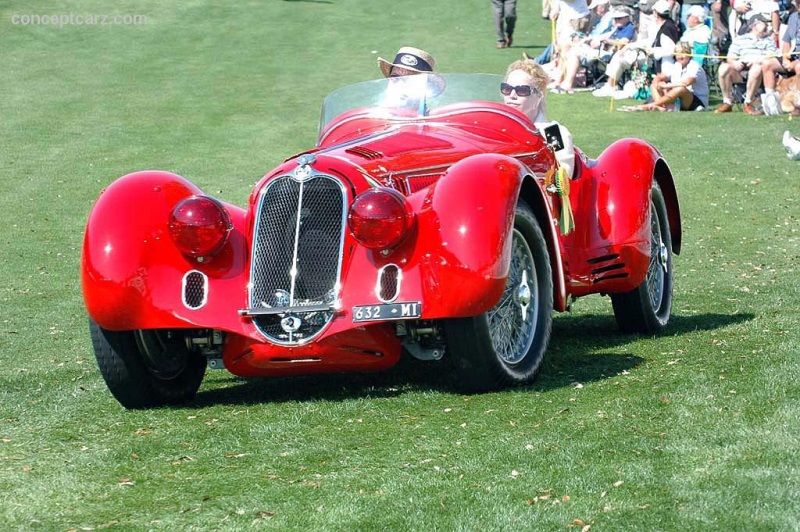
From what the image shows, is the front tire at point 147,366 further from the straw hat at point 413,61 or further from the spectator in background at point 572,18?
the spectator in background at point 572,18

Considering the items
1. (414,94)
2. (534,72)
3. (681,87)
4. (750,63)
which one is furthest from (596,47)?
(414,94)

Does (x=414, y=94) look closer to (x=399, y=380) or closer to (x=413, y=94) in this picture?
(x=413, y=94)

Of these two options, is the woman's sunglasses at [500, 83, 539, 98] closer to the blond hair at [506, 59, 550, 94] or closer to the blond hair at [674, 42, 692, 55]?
the blond hair at [506, 59, 550, 94]

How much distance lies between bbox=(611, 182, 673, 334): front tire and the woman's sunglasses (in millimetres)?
1095

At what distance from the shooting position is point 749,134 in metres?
19.9

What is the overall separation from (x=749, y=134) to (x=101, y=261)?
50.6ft

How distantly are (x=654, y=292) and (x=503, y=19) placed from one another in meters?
22.0

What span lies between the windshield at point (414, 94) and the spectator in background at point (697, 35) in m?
14.4

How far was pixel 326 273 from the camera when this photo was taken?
20.6ft

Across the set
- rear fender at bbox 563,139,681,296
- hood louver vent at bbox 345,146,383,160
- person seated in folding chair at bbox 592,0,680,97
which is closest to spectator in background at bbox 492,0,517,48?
person seated in folding chair at bbox 592,0,680,97

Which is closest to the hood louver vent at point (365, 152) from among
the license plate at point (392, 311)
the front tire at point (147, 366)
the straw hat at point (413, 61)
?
the license plate at point (392, 311)

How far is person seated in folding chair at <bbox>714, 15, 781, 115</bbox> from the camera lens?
70.1 feet

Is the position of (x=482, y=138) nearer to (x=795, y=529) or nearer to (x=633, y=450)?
(x=633, y=450)

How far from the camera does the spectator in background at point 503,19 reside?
97.6 ft
